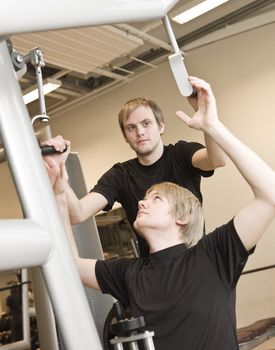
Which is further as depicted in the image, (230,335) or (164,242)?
(164,242)

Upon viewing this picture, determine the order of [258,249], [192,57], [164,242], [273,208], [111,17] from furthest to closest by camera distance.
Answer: [192,57] → [258,249] → [164,242] → [273,208] → [111,17]

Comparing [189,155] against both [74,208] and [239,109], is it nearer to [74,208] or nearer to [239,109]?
[74,208]

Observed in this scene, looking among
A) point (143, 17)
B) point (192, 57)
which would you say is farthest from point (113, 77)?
point (143, 17)

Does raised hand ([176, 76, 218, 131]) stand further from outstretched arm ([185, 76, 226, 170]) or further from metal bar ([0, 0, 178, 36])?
metal bar ([0, 0, 178, 36])

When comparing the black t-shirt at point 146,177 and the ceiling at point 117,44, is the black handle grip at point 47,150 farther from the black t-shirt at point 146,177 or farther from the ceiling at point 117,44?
the ceiling at point 117,44

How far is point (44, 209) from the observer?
0.57 metres

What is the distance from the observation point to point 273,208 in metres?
1.10

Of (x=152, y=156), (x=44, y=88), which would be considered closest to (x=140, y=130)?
(x=152, y=156)

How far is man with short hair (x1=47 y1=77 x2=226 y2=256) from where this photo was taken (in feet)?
5.68

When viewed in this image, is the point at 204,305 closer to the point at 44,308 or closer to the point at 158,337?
the point at 158,337

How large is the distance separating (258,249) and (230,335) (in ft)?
14.3

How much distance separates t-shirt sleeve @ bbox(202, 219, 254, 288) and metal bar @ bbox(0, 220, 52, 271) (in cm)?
72

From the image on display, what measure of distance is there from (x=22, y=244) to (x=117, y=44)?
16.0ft

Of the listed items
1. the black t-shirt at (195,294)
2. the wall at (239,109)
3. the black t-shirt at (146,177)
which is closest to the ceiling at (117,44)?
the wall at (239,109)
